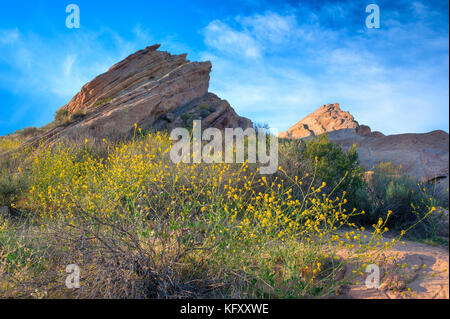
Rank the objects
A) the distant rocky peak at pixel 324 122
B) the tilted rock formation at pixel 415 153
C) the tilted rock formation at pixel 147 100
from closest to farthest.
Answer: the tilted rock formation at pixel 415 153
the tilted rock formation at pixel 147 100
the distant rocky peak at pixel 324 122

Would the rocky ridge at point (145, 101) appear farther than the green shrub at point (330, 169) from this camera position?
Yes

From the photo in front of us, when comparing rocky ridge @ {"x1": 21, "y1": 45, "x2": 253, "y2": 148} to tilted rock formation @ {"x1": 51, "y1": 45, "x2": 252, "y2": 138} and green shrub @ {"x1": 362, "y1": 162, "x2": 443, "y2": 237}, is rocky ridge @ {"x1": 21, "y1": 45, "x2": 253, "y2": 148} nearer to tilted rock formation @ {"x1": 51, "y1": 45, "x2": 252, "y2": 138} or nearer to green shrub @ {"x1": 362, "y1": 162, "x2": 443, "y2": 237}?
tilted rock formation @ {"x1": 51, "y1": 45, "x2": 252, "y2": 138}

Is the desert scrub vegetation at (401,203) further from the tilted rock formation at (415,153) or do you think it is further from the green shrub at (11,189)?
the green shrub at (11,189)

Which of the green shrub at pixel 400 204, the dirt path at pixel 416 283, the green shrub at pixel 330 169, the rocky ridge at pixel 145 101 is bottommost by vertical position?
the dirt path at pixel 416 283

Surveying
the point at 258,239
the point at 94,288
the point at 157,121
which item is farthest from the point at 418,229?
the point at 157,121

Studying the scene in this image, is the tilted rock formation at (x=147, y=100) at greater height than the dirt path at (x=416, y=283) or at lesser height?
greater

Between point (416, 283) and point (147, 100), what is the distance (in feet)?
47.0

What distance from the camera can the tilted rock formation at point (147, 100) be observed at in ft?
43.1

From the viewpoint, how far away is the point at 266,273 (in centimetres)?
265

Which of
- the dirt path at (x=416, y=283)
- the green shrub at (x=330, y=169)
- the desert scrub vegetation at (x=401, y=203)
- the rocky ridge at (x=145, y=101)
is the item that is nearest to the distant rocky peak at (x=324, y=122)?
the rocky ridge at (x=145, y=101)

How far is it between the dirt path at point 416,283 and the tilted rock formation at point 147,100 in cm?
1196

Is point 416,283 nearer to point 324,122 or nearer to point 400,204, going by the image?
point 400,204


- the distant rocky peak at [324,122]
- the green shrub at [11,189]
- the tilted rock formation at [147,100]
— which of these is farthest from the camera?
the distant rocky peak at [324,122]

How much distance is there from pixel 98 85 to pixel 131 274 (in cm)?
1932
